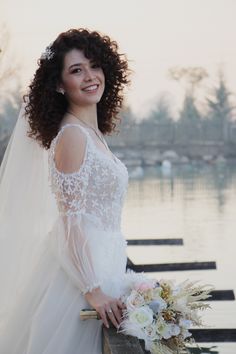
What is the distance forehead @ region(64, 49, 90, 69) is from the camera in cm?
289

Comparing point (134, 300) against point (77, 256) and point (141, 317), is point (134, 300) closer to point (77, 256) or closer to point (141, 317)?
point (141, 317)

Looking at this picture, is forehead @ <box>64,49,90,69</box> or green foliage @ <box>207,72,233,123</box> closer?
forehead @ <box>64,49,90,69</box>

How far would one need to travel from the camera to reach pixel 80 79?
289cm

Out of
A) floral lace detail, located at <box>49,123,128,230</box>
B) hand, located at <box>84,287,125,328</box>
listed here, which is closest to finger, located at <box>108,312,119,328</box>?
hand, located at <box>84,287,125,328</box>

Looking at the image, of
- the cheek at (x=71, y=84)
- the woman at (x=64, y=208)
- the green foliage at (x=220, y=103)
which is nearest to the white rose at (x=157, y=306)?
the woman at (x=64, y=208)

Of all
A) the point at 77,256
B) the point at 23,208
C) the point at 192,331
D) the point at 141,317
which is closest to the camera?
the point at 141,317

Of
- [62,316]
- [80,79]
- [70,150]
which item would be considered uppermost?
[80,79]

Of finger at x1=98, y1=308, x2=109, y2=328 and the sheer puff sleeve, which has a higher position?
the sheer puff sleeve

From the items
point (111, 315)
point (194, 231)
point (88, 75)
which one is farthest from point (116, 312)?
point (194, 231)

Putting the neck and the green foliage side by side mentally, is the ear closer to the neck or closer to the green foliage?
the neck

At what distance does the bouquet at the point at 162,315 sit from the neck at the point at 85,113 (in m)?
0.60

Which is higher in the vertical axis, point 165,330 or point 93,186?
point 93,186

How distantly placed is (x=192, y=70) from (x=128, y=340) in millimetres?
68462

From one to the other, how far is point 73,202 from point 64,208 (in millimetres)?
34
